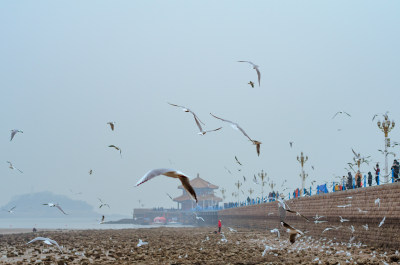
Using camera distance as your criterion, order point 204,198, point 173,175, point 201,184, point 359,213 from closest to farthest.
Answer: point 173,175, point 359,213, point 204,198, point 201,184

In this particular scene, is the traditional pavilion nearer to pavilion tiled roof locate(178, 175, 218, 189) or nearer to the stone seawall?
Answer: pavilion tiled roof locate(178, 175, 218, 189)

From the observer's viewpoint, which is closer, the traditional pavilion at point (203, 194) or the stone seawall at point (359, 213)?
the stone seawall at point (359, 213)

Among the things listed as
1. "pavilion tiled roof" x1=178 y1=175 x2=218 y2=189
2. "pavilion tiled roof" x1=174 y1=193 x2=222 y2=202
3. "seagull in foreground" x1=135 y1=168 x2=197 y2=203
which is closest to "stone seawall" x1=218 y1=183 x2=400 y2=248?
"seagull in foreground" x1=135 y1=168 x2=197 y2=203

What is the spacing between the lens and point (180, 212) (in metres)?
115

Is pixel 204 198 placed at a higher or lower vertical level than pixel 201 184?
lower

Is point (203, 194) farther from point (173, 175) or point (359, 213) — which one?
point (173, 175)

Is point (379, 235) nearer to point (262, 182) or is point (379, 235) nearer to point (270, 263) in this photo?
point (270, 263)

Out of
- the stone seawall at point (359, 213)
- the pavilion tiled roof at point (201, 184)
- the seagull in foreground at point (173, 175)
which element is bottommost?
the stone seawall at point (359, 213)

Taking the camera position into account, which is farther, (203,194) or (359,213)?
(203,194)

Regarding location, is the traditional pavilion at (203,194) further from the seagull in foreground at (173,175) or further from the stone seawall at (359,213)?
the seagull in foreground at (173,175)

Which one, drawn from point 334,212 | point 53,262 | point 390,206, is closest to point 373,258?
point 390,206

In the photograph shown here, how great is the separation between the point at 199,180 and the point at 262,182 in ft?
183

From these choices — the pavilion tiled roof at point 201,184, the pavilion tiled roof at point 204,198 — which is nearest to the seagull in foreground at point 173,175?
the pavilion tiled roof at point 204,198

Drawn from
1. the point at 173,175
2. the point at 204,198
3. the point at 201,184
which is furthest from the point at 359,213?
the point at 201,184
